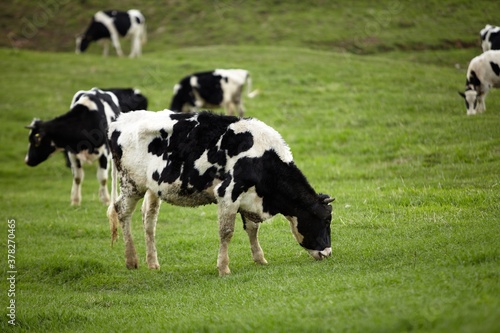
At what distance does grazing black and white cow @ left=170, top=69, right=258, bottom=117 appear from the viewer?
90.3ft

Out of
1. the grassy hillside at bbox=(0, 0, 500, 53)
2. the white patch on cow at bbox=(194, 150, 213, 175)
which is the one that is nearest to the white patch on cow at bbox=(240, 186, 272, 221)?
the white patch on cow at bbox=(194, 150, 213, 175)

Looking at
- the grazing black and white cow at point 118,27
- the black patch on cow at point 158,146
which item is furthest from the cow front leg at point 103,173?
the grazing black and white cow at point 118,27

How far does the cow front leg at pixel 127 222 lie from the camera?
12.4 metres

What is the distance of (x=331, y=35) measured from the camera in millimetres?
44781

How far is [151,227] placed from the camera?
1238cm

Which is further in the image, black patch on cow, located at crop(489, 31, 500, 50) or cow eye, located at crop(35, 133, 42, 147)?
black patch on cow, located at crop(489, 31, 500, 50)

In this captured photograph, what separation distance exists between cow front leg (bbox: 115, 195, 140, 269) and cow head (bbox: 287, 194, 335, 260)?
3350 millimetres

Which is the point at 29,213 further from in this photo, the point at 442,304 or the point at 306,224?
the point at 442,304

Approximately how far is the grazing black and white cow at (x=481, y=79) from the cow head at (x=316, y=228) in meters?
11.8

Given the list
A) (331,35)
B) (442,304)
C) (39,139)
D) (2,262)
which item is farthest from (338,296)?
(331,35)

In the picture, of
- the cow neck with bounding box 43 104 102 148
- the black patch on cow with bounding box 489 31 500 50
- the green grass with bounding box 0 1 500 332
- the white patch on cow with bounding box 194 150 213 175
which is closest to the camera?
the green grass with bounding box 0 1 500 332

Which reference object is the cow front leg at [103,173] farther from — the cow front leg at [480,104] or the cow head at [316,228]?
the cow front leg at [480,104]

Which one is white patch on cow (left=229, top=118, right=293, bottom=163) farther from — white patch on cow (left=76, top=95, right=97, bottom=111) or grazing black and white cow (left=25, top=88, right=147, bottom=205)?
white patch on cow (left=76, top=95, right=97, bottom=111)

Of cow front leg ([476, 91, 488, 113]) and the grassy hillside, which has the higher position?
cow front leg ([476, 91, 488, 113])
